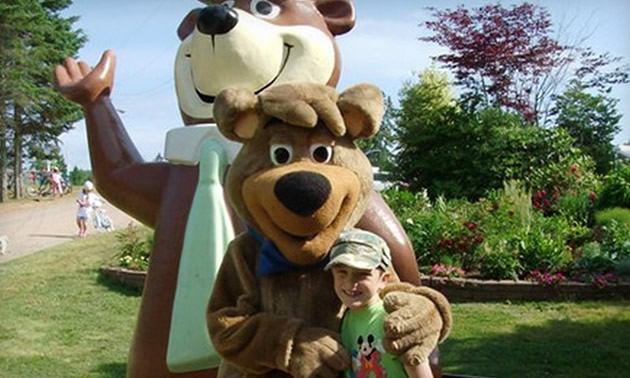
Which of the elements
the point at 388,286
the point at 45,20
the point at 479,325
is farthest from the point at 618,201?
the point at 45,20

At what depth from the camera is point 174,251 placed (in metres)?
2.61

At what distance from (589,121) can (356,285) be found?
→ 1433cm

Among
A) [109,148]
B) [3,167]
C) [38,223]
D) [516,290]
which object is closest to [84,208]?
[38,223]

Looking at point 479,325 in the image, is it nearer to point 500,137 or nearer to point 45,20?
point 500,137

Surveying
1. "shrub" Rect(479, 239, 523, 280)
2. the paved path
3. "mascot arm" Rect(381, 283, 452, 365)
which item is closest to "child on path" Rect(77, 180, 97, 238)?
the paved path

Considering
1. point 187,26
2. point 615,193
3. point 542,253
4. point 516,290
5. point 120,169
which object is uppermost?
point 187,26

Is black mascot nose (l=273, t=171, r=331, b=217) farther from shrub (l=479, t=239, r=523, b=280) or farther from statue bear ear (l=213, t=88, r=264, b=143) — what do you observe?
shrub (l=479, t=239, r=523, b=280)

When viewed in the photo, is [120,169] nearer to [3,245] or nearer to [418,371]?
[418,371]

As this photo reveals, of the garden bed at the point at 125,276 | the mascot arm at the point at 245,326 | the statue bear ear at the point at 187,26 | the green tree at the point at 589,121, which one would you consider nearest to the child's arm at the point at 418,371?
the mascot arm at the point at 245,326

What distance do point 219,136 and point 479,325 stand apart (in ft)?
12.3

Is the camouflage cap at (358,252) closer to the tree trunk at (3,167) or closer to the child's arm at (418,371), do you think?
the child's arm at (418,371)

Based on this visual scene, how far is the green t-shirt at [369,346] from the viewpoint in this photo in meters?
1.73

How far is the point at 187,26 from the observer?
2934 millimetres

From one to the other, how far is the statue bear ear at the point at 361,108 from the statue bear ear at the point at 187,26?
3.88ft
